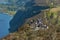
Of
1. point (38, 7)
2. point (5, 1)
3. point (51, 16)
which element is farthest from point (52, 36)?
point (5, 1)

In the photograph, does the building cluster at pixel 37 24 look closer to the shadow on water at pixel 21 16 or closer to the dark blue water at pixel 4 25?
the shadow on water at pixel 21 16

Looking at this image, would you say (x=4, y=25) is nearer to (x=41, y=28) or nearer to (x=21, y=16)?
(x=21, y=16)

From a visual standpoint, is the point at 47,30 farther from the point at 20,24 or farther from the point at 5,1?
the point at 5,1

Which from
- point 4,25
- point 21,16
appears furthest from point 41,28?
point 4,25

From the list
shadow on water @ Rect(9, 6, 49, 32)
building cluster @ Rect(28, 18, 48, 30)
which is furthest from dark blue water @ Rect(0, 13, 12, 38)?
building cluster @ Rect(28, 18, 48, 30)

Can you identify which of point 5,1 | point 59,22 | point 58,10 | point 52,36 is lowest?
point 52,36

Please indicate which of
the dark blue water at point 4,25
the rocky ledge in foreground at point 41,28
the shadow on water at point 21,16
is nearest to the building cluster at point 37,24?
the rocky ledge in foreground at point 41,28

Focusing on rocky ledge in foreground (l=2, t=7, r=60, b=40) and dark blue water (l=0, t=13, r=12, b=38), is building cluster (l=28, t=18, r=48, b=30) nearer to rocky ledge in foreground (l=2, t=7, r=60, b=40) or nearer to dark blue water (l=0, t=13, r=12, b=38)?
rocky ledge in foreground (l=2, t=7, r=60, b=40)
